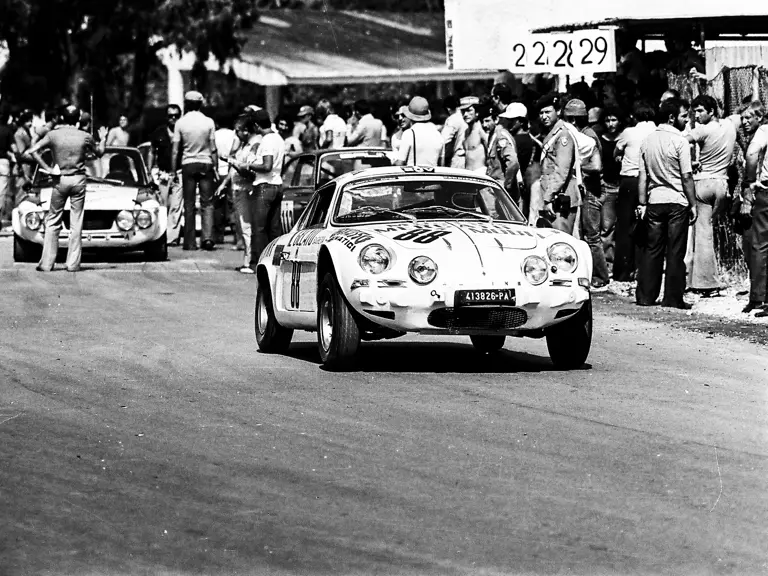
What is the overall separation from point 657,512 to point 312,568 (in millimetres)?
1574

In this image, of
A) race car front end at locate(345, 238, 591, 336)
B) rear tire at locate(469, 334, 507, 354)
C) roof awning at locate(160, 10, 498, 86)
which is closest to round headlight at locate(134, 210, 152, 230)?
rear tire at locate(469, 334, 507, 354)

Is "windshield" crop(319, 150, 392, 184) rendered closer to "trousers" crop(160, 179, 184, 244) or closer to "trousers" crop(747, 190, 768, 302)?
"trousers" crop(160, 179, 184, 244)

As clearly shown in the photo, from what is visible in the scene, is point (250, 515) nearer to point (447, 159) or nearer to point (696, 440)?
point (696, 440)

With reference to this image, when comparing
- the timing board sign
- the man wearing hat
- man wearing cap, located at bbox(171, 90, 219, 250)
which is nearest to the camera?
man wearing cap, located at bbox(171, 90, 219, 250)

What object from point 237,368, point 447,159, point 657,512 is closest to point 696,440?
point 657,512

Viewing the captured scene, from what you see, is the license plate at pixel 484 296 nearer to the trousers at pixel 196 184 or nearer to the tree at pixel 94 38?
the trousers at pixel 196 184

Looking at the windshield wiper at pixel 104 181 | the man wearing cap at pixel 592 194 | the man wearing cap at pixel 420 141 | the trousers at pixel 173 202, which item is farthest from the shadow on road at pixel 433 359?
the trousers at pixel 173 202

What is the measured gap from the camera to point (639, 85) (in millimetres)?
21469

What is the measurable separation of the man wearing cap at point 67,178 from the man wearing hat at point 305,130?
6.64 m

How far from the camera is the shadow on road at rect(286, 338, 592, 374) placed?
37.0ft

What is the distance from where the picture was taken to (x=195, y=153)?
23188 mm

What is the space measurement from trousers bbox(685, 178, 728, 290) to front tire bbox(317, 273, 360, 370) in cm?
617

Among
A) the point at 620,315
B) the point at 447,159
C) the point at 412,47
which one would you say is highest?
the point at 412,47

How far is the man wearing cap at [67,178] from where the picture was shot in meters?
19.8
